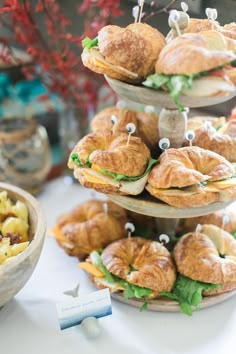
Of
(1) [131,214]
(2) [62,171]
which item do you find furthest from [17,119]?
(1) [131,214]

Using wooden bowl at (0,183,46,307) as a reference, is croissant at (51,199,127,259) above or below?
below

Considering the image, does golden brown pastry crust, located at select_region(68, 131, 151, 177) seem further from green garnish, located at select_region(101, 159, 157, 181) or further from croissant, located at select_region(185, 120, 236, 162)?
croissant, located at select_region(185, 120, 236, 162)

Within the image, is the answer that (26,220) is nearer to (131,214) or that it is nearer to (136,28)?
(131,214)

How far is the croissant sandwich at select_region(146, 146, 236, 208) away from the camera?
0.83 m

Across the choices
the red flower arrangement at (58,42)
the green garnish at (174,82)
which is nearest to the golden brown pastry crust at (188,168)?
the green garnish at (174,82)

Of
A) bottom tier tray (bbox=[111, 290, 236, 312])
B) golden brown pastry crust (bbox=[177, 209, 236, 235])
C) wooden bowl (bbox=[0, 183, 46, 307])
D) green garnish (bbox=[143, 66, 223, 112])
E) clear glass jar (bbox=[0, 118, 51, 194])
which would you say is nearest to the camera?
green garnish (bbox=[143, 66, 223, 112])

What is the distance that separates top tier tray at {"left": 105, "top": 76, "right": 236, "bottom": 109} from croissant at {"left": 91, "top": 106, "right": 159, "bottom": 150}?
14cm

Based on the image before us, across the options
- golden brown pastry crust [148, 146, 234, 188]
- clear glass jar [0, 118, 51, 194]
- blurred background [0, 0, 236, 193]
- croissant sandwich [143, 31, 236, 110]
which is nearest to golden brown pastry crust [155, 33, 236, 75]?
croissant sandwich [143, 31, 236, 110]

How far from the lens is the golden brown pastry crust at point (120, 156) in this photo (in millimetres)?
860

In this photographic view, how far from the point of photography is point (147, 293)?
93cm

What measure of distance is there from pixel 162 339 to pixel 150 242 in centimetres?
18

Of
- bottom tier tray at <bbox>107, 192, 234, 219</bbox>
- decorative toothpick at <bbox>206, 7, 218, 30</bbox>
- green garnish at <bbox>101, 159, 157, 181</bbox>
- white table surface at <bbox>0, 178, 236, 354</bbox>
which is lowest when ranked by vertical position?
white table surface at <bbox>0, 178, 236, 354</bbox>

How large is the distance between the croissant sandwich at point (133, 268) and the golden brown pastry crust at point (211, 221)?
0.12 metres

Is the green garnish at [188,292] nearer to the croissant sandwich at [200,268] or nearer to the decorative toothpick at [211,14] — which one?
the croissant sandwich at [200,268]
